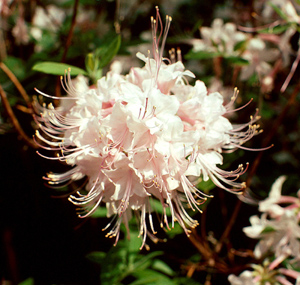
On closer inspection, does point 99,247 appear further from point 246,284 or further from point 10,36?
point 10,36

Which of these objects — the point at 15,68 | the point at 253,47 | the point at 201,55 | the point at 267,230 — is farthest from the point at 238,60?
the point at 15,68

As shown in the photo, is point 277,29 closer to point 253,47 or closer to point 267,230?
point 253,47

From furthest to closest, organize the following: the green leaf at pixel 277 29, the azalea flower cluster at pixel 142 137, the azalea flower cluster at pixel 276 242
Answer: the green leaf at pixel 277 29 < the azalea flower cluster at pixel 276 242 < the azalea flower cluster at pixel 142 137

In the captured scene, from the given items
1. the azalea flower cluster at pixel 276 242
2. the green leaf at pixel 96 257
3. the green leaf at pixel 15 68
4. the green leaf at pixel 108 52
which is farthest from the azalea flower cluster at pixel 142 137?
the green leaf at pixel 15 68

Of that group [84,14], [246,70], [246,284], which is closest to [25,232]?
[246,284]

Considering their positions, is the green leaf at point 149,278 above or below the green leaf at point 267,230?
below

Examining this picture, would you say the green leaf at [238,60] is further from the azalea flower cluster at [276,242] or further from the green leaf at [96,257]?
the green leaf at [96,257]

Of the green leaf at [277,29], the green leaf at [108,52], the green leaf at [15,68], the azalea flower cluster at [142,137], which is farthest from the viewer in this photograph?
the green leaf at [15,68]

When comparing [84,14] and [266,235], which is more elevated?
[84,14]
